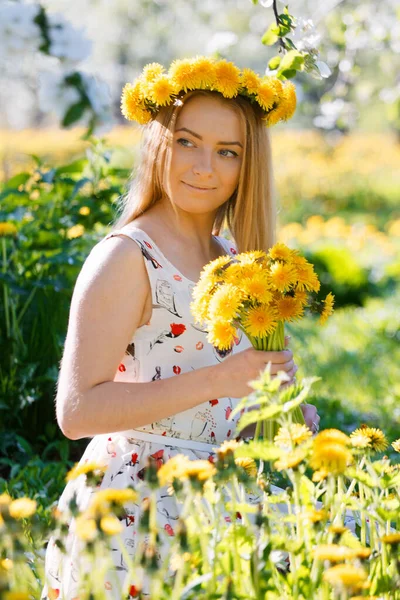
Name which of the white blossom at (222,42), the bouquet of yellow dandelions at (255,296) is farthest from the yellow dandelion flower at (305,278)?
the white blossom at (222,42)

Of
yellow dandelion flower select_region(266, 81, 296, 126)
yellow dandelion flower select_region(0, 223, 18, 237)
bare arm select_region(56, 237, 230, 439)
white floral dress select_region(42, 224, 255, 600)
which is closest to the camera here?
bare arm select_region(56, 237, 230, 439)

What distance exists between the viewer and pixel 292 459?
1.08 meters

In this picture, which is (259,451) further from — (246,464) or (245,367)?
(245,367)

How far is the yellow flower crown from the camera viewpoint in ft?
5.79

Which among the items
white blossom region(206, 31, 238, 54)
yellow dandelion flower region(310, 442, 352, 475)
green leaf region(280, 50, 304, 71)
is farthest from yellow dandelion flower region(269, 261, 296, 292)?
white blossom region(206, 31, 238, 54)

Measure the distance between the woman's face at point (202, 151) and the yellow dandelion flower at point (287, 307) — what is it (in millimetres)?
482

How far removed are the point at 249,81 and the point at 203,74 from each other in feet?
0.37

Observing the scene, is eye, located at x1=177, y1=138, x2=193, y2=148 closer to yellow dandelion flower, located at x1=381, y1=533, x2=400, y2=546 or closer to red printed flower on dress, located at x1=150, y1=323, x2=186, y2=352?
red printed flower on dress, located at x1=150, y1=323, x2=186, y2=352

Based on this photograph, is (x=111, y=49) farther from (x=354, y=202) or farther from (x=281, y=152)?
(x=354, y=202)

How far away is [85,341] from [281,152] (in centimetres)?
1189

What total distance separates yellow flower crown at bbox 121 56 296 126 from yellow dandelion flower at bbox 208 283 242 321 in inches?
24.1

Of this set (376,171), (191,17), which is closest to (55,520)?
(376,171)

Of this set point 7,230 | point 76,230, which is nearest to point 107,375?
point 7,230

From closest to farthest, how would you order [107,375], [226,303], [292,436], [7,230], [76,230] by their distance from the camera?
1. [292,436]
2. [226,303]
3. [107,375]
4. [7,230]
5. [76,230]
